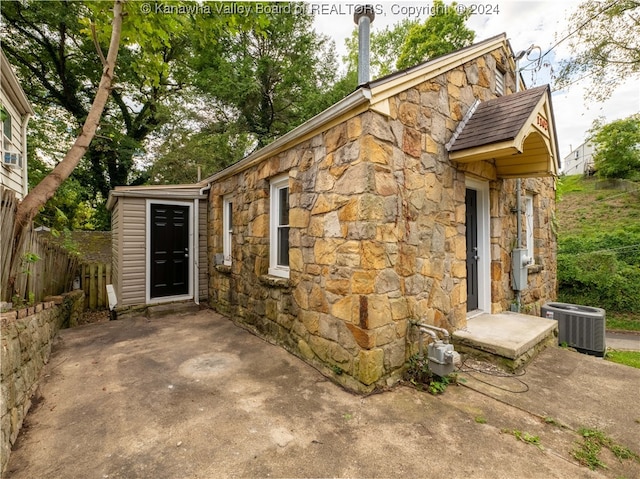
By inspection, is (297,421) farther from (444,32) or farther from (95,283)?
(444,32)

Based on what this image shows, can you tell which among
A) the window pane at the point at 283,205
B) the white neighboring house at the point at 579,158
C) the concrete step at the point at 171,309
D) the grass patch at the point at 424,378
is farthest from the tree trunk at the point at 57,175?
the white neighboring house at the point at 579,158

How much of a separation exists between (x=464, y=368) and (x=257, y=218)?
348cm

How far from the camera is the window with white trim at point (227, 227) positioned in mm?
5949

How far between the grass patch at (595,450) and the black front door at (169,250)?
669 cm

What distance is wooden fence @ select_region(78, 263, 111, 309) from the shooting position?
6.84 metres

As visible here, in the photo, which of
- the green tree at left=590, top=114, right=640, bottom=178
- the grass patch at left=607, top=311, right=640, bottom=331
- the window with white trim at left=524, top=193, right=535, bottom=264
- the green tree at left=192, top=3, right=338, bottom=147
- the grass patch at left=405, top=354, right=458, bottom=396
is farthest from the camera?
the green tree at left=590, top=114, right=640, bottom=178

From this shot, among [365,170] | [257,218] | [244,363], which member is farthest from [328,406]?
[257,218]

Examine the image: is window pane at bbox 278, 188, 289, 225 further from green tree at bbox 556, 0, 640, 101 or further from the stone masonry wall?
green tree at bbox 556, 0, 640, 101

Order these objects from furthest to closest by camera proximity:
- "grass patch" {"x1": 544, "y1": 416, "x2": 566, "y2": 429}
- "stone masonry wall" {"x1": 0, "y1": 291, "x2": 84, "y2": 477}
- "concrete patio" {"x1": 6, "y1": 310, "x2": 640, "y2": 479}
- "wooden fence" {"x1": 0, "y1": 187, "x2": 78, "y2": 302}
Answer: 1. "wooden fence" {"x1": 0, "y1": 187, "x2": 78, "y2": 302}
2. "grass patch" {"x1": 544, "y1": 416, "x2": 566, "y2": 429}
3. "stone masonry wall" {"x1": 0, "y1": 291, "x2": 84, "y2": 477}
4. "concrete patio" {"x1": 6, "y1": 310, "x2": 640, "y2": 479}

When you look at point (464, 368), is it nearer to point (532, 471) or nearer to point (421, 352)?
point (421, 352)

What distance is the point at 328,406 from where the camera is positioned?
2557mm

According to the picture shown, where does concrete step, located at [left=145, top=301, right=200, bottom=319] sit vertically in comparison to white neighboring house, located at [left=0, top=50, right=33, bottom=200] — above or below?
below

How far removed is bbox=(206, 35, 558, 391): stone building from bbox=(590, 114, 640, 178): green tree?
1468cm

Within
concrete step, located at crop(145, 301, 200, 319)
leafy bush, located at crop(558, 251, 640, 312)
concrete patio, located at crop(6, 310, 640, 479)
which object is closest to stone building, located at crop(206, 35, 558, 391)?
concrete patio, located at crop(6, 310, 640, 479)
